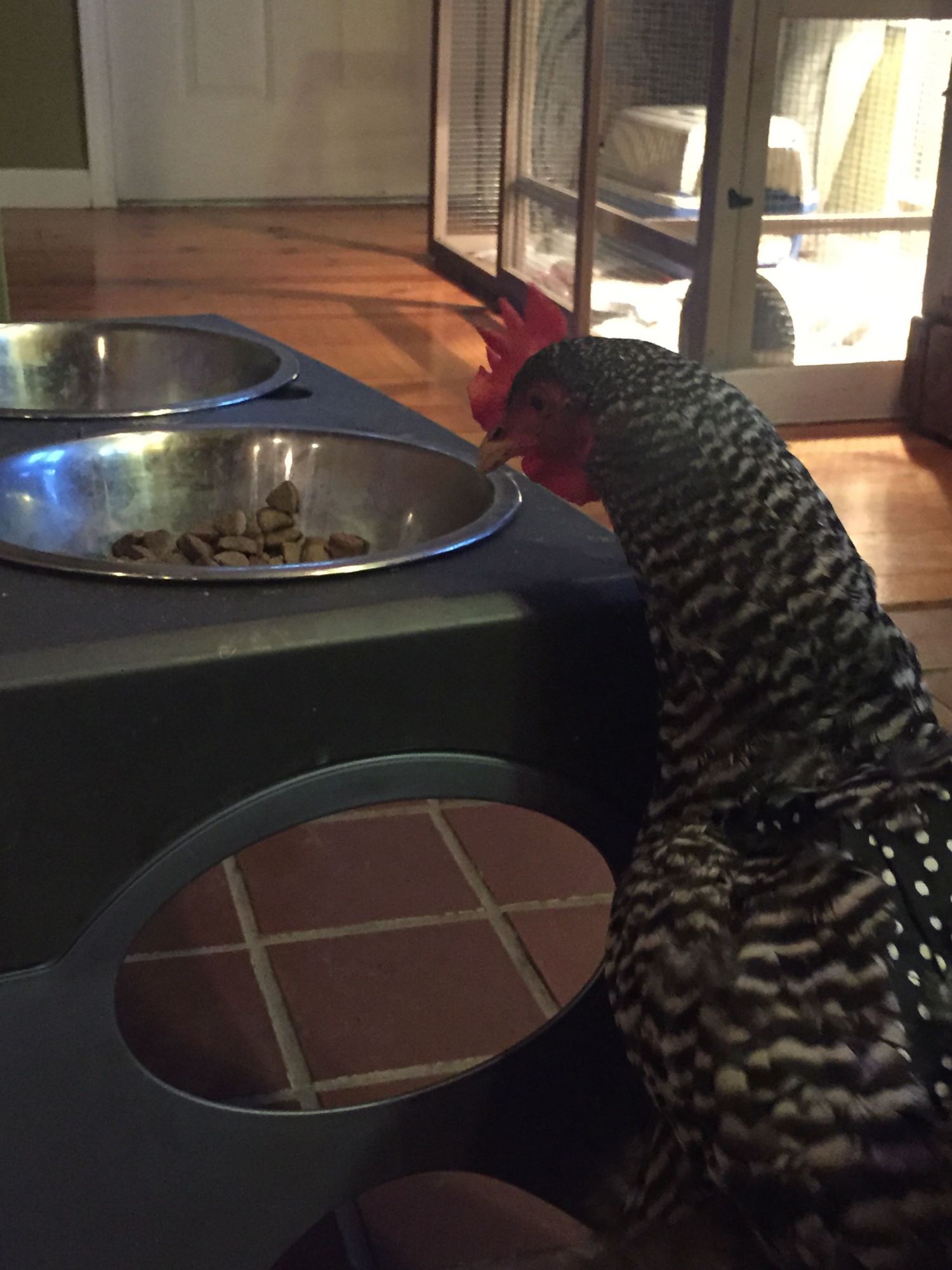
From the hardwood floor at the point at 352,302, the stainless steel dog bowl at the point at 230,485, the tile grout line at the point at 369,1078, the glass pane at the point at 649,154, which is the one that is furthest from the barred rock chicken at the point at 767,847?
the glass pane at the point at 649,154

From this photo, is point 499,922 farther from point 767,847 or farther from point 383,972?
point 767,847

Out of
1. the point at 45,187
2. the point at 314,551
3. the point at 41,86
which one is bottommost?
the point at 45,187

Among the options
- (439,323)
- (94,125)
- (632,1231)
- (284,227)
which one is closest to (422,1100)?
(632,1231)

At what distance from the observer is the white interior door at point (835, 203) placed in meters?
2.45

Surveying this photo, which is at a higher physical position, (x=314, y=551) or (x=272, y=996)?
(x=314, y=551)

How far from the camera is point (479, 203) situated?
3969 mm

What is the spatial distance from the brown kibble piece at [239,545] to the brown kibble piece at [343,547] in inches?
2.1

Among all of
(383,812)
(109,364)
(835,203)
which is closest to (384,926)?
(383,812)

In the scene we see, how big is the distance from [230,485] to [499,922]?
1.85ft

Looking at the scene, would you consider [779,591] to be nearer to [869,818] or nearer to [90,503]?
[869,818]

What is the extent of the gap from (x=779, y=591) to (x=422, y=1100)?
386 mm

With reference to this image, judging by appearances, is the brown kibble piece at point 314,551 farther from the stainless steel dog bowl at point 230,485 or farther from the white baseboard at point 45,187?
the white baseboard at point 45,187

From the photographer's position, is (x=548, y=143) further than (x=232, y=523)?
Yes

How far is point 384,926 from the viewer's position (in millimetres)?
1377
